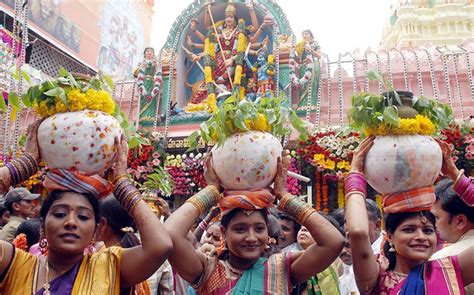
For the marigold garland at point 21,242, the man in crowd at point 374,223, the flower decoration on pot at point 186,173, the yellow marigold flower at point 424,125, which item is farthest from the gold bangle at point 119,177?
the flower decoration on pot at point 186,173

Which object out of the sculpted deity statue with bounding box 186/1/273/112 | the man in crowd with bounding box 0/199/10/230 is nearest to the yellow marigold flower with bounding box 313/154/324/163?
the sculpted deity statue with bounding box 186/1/273/112

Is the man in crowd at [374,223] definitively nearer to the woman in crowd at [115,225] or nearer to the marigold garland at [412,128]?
the marigold garland at [412,128]

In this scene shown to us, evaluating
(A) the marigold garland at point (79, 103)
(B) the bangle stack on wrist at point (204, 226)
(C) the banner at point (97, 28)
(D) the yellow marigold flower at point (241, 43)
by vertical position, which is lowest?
(B) the bangle stack on wrist at point (204, 226)

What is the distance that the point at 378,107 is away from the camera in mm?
2395

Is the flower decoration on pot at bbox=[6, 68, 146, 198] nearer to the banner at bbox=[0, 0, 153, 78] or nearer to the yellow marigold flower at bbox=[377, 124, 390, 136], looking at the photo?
the yellow marigold flower at bbox=[377, 124, 390, 136]

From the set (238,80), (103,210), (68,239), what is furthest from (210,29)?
(68,239)

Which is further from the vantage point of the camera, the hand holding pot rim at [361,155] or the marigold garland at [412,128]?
the hand holding pot rim at [361,155]

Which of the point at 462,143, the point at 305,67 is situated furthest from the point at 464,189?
the point at 305,67

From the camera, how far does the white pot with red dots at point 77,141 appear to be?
6.97 feet

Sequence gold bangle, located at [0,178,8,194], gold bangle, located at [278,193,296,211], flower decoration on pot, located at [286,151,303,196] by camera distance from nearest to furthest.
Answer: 1. gold bangle, located at [0,178,8,194]
2. gold bangle, located at [278,193,296,211]
3. flower decoration on pot, located at [286,151,303,196]

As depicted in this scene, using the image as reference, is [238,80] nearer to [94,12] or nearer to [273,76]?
[273,76]

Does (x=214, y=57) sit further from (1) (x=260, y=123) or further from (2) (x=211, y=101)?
(1) (x=260, y=123)

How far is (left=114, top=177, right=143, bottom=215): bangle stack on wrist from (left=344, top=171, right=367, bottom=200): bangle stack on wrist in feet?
3.53

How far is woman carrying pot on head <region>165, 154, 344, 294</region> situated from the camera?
2.32m
